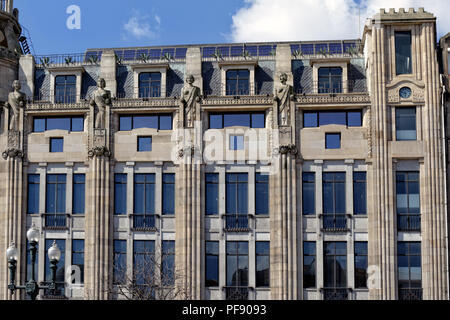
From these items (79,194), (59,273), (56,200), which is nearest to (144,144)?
(79,194)

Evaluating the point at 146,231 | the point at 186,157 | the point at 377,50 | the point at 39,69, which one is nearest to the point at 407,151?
the point at 377,50

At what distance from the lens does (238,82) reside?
53688mm

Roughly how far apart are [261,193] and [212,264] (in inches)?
206

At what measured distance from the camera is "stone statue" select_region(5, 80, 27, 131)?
175ft

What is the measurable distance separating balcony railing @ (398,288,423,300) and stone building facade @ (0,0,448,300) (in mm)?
62

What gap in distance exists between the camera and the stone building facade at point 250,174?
4994cm

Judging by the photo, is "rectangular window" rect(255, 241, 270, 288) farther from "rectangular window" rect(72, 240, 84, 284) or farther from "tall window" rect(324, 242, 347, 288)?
"rectangular window" rect(72, 240, 84, 284)

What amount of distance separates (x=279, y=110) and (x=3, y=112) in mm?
17542

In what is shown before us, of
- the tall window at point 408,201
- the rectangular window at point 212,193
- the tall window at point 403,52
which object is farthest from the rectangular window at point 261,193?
the tall window at point 403,52

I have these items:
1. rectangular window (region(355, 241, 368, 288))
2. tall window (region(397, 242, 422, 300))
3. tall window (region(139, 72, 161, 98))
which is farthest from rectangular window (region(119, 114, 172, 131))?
tall window (region(397, 242, 422, 300))

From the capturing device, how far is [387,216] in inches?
1960

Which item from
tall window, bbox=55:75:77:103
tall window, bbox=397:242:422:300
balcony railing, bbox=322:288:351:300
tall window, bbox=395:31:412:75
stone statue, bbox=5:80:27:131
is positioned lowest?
balcony railing, bbox=322:288:351:300

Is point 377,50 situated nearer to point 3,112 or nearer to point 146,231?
point 146,231

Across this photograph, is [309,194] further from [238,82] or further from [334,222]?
[238,82]
